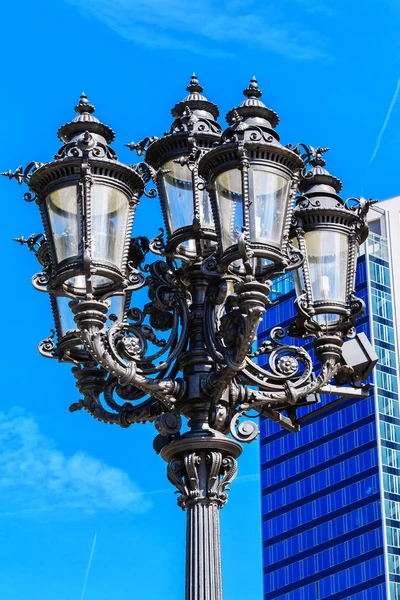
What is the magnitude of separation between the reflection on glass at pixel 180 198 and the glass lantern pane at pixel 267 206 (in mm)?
922

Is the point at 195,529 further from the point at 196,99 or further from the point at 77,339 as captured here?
the point at 196,99

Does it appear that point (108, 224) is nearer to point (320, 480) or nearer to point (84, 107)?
point (84, 107)

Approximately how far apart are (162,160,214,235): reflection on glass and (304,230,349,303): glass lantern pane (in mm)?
1326

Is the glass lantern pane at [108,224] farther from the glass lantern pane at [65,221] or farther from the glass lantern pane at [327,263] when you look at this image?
the glass lantern pane at [327,263]

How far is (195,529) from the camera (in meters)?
11.1

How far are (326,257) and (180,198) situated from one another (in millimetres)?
1591

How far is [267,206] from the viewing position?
11.3m

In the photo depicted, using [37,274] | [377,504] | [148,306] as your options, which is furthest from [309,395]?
[377,504]

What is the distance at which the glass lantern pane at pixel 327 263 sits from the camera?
42.9 ft

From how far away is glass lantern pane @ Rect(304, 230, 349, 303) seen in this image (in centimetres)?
1306

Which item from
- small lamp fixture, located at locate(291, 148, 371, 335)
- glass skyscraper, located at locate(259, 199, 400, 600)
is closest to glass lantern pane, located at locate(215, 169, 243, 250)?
small lamp fixture, located at locate(291, 148, 371, 335)

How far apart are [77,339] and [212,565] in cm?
269

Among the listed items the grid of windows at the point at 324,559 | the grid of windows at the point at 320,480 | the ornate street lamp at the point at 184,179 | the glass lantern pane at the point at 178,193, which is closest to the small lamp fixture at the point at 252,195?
the ornate street lamp at the point at 184,179

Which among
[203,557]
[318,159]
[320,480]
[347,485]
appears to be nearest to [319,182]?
[318,159]
